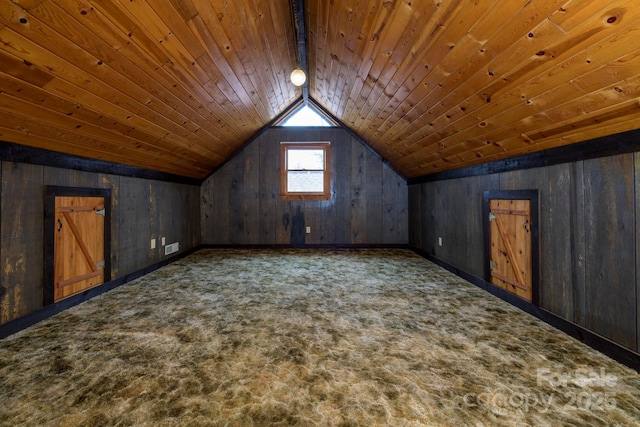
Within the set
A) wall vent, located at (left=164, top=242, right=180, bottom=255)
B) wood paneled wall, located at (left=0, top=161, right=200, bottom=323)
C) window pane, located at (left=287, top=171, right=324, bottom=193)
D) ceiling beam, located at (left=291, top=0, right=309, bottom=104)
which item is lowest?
→ wall vent, located at (left=164, top=242, right=180, bottom=255)

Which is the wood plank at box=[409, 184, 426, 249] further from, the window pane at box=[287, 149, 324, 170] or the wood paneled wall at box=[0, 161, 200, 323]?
the wood paneled wall at box=[0, 161, 200, 323]

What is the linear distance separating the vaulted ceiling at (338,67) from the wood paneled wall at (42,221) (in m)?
0.31

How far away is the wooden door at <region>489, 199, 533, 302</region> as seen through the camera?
247 cm

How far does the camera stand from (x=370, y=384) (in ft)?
4.79

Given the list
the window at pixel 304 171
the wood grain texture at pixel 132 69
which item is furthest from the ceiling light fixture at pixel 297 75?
the window at pixel 304 171

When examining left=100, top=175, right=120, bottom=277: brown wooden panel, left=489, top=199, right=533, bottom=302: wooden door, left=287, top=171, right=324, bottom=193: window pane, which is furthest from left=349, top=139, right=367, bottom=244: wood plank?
left=100, top=175, right=120, bottom=277: brown wooden panel

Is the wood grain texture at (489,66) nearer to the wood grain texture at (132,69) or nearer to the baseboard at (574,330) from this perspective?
the wood grain texture at (132,69)

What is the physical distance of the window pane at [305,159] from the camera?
552 centimetres

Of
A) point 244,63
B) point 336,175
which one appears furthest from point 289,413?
point 336,175

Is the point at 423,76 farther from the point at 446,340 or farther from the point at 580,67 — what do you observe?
the point at 446,340

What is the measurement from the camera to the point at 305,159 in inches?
219

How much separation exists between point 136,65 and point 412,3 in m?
1.93

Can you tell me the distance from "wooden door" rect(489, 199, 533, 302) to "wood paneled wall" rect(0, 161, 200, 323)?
14.3 feet

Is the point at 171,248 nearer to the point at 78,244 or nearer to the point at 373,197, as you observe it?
the point at 78,244
